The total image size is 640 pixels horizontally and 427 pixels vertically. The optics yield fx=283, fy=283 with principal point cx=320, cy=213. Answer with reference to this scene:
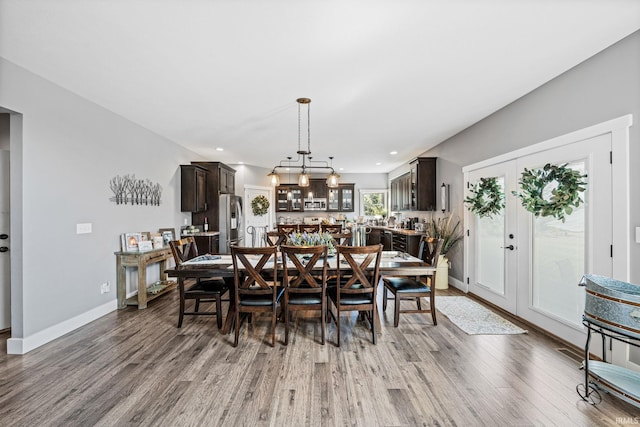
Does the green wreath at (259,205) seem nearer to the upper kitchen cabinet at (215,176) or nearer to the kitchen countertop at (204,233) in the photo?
the upper kitchen cabinet at (215,176)

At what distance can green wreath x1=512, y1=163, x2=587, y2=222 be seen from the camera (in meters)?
2.53

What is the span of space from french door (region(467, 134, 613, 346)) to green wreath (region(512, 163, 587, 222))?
0.14 meters

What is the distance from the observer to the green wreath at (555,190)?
2.53 meters

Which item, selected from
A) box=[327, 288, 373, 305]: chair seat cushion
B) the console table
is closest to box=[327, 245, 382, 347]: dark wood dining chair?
box=[327, 288, 373, 305]: chair seat cushion

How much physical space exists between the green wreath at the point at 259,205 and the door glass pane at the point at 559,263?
6.81m

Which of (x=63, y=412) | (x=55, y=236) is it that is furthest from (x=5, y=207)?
(x=63, y=412)

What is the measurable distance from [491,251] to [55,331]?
546 centimetres

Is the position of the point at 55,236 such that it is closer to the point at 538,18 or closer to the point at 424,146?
the point at 538,18

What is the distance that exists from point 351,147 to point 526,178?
141 inches

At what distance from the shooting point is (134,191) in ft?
14.2

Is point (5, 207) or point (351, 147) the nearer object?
point (5, 207)

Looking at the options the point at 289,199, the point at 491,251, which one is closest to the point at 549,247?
the point at 491,251

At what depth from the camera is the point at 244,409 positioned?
1915mm

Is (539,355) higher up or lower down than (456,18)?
lower down
